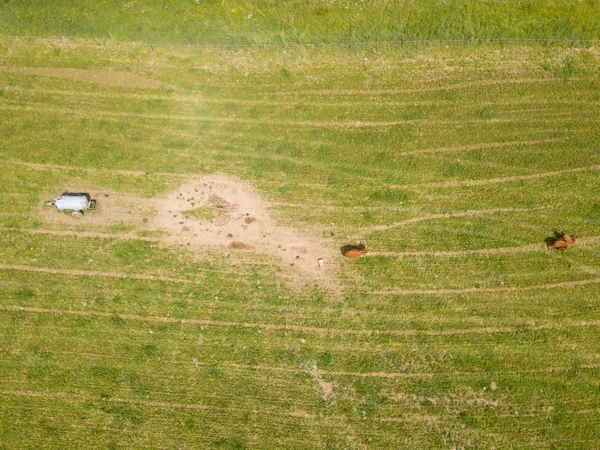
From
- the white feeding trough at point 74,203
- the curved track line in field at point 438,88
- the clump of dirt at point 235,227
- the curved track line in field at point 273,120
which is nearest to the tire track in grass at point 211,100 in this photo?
the curved track line in field at point 438,88

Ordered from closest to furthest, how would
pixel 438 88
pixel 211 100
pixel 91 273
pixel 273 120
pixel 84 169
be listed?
pixel 91 273 → pixel 84 169 → pixel 273 120 → pixel 438 88 → pixel 211 100

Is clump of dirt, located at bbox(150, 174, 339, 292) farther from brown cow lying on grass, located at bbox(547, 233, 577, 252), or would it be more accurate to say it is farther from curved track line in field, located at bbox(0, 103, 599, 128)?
brown cow lying on grass, located at bbox(547, 233, 577, 252)

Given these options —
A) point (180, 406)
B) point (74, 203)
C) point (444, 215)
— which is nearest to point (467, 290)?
point (444, 215)

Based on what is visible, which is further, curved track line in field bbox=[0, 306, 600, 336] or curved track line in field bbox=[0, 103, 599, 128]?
curved track line in field bbox=[0, 103, 599, 128]

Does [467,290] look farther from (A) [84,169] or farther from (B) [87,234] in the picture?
(A) [84,169]

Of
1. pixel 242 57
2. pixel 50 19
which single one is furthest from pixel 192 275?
pixel 50 19

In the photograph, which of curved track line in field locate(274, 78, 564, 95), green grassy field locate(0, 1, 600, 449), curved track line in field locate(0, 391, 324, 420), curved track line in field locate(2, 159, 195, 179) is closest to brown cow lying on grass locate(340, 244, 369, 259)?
green grassy field locate(0, 1, 600, 449)

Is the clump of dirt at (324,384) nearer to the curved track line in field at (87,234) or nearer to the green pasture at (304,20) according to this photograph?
the curved track line in field at (87,234)
